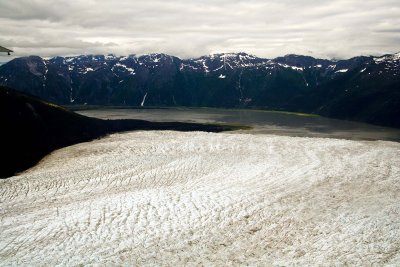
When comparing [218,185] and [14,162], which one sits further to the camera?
[14,162]

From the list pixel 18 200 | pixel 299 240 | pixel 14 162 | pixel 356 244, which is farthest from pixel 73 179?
pixel 356 244

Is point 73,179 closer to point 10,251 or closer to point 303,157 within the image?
point 10,251

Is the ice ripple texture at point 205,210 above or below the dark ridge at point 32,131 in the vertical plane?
below

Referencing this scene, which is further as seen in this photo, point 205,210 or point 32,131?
point 32,131

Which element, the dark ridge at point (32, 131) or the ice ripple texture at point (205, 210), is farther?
the dark ridge at point (32, 131)

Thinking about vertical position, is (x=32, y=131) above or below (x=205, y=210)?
above
